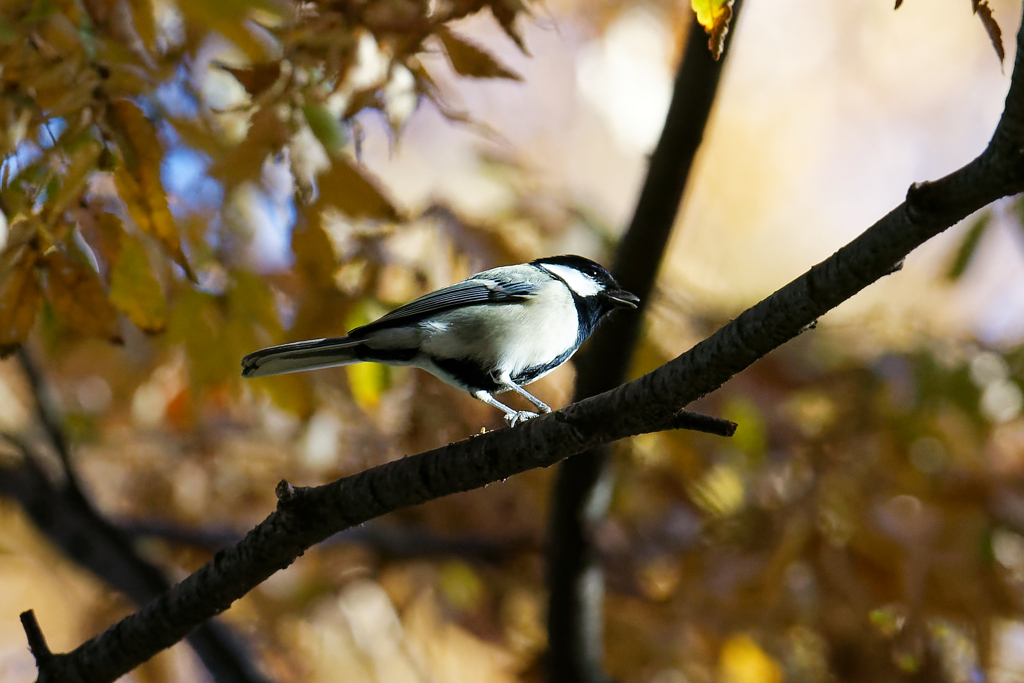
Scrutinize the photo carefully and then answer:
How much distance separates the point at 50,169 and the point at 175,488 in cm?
403

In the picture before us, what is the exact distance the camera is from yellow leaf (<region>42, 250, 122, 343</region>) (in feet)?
6.30

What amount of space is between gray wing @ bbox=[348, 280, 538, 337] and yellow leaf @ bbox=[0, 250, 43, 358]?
85 cm

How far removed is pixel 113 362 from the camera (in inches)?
187

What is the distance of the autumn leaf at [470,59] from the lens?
2.05 meters

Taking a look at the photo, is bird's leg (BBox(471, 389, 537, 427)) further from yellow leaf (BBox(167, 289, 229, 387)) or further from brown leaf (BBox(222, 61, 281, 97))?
brown leaf (BBox(222, 61, 281, 97))

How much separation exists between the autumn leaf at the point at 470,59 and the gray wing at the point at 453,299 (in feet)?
2.48

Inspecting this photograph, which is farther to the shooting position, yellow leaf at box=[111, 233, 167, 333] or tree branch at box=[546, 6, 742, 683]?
tree branch at box=[546, 6, 742, 683]

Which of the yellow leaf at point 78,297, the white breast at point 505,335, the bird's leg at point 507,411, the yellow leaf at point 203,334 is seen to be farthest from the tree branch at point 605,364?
the yellow leaf at point 78,297

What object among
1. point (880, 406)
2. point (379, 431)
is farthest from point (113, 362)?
point (880, 406)

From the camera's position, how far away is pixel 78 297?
1.95 meters

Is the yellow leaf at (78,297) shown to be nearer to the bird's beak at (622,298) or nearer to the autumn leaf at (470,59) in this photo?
the autumn leaf at (470,59)

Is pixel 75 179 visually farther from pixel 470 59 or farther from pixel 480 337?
pixel 480 337

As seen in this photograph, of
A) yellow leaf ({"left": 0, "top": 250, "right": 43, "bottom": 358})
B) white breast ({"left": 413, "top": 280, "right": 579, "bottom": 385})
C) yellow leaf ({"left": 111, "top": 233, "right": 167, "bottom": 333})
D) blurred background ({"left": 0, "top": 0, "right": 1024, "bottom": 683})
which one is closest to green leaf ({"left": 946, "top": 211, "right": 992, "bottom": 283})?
blurred background ({"left": 0, "top": 0, "right": 1024, "bottom": 683})

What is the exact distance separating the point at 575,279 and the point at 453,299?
1.79ft
